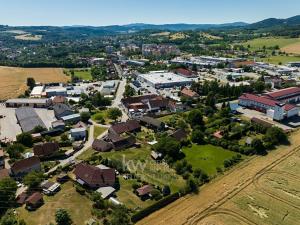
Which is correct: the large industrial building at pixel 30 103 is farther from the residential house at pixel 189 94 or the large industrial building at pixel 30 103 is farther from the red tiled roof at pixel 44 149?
the residential house at pixel 189 94

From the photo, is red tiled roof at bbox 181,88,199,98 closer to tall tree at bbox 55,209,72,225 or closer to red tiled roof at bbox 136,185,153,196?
red tiled roof at bbox 136,185,153,196

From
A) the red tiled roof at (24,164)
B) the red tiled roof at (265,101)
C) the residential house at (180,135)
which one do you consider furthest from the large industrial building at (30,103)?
the red tiled roof at (265,101)

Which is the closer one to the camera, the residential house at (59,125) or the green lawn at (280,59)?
the residential house at (59,125)

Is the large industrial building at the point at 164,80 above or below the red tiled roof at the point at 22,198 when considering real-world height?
above

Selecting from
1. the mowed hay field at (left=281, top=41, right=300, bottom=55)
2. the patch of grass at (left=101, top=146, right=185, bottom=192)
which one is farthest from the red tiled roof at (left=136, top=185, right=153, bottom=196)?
the mowed hay field at (left=281, top=41, right=300, bottom=55)

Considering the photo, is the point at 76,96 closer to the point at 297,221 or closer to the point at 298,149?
the point at 298,149

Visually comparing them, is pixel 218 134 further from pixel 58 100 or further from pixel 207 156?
pixel 58 100

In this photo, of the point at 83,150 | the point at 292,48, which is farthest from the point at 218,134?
the point at 292,48

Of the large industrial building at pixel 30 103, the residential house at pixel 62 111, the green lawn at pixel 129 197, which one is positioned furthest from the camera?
the large industrial building at pixel 30 103

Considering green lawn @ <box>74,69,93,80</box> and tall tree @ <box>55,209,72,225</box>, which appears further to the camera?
green lawn @ <box>74,69,93,80</box>
